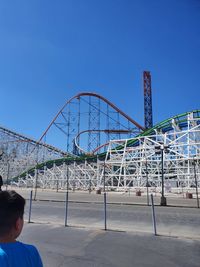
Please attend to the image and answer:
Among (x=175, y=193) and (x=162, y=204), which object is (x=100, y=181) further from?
(x=162, y=204)

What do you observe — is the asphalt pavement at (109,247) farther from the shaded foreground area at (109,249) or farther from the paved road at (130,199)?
the paved road at (130,199)

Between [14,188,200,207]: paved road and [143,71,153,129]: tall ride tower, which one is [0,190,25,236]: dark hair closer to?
[14,188,200,207]: paved road

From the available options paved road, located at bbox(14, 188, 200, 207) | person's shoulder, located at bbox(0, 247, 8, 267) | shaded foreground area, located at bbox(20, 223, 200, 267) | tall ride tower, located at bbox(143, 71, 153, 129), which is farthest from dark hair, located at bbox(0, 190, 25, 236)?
tall ride tower, located at bbox(143, 71, 153, 129)

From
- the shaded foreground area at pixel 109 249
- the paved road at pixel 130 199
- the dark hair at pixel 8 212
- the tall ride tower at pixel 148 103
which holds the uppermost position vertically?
the tall ride tower at pixel 148 103

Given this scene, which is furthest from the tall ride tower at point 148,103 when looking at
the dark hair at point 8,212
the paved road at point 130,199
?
the dark hair at point 8,212

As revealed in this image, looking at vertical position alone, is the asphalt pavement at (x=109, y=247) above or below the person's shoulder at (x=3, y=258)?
below

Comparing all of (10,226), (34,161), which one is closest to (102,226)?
(10,226)

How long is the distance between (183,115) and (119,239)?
93.8 feet

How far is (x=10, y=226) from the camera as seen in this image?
1.55m

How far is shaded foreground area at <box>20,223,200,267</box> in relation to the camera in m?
5.03

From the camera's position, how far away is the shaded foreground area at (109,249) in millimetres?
5027

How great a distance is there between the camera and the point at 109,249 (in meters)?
5.96

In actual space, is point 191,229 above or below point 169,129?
below

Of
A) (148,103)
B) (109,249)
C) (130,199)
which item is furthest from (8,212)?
(148,103)
